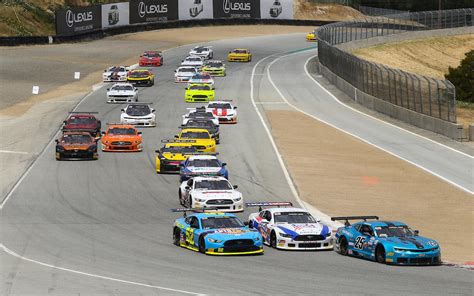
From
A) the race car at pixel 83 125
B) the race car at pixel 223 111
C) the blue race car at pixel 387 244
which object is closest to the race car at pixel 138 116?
the race car at pixel 223 111

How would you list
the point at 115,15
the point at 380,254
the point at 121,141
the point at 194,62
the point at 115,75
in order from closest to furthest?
the point at 380,254 → the point at 121,141 → the point at 115,75 → the point at 194,62 → the point at 115,15

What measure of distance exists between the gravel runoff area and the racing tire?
2378mm

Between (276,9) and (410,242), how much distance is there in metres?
114

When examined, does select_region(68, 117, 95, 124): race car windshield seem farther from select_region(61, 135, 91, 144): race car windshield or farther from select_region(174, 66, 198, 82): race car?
select_region(174, 66, 198, 82): race car

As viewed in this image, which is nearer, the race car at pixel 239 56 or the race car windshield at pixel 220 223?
the race car windshield at pixel 220 223

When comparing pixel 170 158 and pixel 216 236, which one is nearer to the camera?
pixel 216 236

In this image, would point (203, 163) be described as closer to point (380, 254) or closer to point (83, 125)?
point (83, 125)

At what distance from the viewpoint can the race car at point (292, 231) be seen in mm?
29984

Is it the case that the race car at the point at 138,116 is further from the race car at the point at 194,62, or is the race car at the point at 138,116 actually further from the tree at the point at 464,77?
the tree at the point at 464,77

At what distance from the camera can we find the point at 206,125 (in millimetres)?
53000

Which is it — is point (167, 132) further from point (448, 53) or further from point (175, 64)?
point (448, 53)

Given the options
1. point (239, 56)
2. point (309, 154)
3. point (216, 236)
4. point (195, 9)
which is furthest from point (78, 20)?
point (216, 236)

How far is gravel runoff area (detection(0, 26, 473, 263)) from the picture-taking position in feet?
127

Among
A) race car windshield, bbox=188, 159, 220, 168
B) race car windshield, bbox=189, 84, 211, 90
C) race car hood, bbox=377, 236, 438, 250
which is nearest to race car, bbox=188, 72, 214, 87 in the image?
race car windshield, bbox=189, 84, 211, 90
